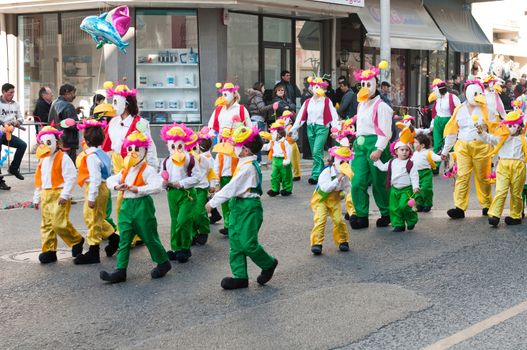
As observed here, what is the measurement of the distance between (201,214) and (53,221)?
164 cm

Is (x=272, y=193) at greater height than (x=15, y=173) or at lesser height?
lesser

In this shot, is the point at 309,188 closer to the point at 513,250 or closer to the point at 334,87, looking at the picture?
the point at 513,250

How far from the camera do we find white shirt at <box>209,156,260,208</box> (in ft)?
24.1

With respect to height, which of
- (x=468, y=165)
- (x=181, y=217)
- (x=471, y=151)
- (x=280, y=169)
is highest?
(x=471, y=151)

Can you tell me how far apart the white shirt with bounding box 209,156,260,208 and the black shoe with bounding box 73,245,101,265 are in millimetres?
1679

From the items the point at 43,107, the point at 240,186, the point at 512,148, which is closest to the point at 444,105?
the point at 512,148

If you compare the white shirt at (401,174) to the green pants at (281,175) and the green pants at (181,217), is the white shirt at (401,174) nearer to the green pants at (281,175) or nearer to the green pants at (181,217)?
the green pants at (181,217)

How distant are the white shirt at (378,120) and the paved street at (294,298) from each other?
1150 millimetres

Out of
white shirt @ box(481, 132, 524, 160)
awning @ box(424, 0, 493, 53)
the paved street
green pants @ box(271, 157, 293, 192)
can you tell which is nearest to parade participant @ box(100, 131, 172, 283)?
the paved street

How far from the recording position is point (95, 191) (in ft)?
27.1

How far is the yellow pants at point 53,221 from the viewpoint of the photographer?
27.4 ft

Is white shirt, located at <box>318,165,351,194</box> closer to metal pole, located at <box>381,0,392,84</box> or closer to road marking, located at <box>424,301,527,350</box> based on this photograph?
road marking, located at <box>424,301,527,350</box>

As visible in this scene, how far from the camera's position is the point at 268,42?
20312 millimetres

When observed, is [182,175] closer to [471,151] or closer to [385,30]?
[471,151]
